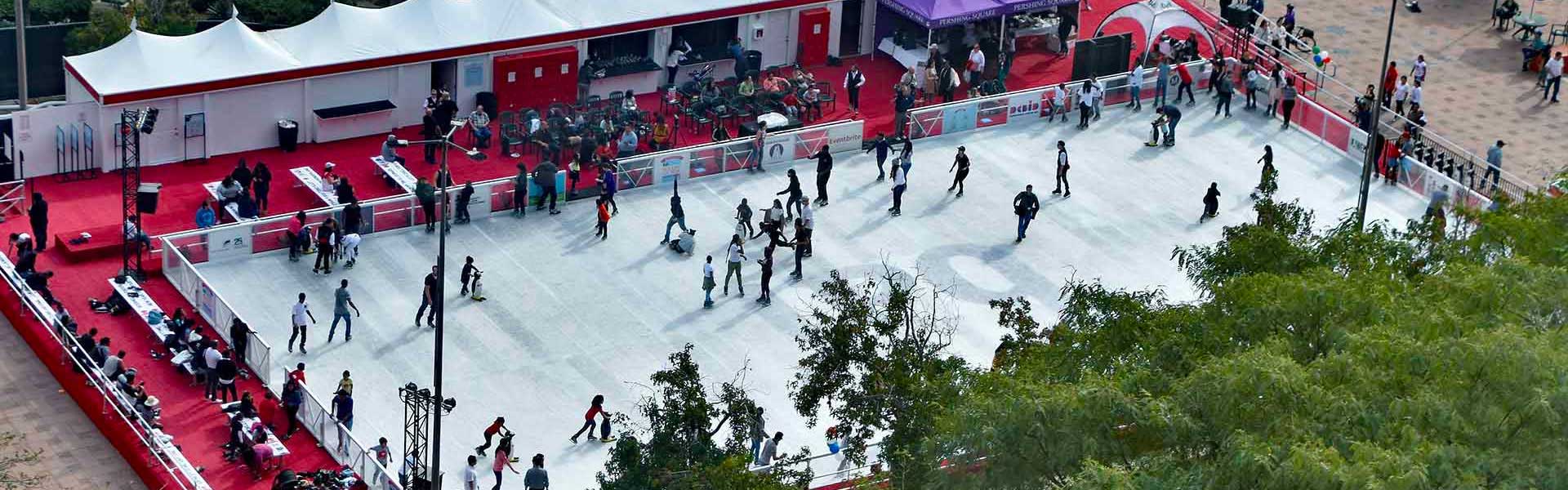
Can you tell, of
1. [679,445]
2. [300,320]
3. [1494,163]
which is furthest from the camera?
[1494,163]

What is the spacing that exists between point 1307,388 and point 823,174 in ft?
71.9

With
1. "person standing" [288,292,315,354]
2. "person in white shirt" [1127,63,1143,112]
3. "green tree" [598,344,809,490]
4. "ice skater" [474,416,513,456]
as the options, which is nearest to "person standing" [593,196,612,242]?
"person standing" [288,292,315,354]

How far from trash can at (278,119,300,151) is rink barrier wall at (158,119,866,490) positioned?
361 cm

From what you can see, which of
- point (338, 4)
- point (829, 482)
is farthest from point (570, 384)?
point (338, 4)

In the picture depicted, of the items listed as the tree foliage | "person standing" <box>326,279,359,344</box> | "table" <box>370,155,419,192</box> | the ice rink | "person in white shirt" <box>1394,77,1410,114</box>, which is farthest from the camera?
"person in white shirt" <box>1394,77,1410,114</box>

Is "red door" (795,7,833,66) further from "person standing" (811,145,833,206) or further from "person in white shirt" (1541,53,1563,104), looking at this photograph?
"person in white shirt" (1541,53,1563,104)

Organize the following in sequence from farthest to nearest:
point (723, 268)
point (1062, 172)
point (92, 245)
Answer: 1. point (1062, 172)
2. point (723, 268)
3. point (92, 245)

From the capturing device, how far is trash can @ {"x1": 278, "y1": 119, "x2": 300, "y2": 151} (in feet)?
148

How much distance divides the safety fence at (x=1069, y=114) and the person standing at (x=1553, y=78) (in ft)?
21.4

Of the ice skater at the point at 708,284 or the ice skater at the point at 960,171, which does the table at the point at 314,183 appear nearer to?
the ice skater at the point at 708,284

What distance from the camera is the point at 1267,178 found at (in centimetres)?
3138

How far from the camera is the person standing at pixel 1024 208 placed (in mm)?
42156

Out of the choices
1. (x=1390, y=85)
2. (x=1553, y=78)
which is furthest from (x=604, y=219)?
(x=1553, y=78)

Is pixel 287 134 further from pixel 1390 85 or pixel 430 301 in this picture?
pixel 1390 85
